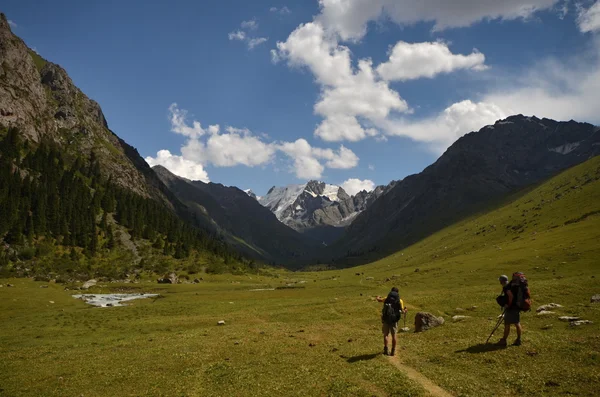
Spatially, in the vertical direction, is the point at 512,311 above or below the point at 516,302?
below

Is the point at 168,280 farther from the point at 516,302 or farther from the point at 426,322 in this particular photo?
the point at 516,302

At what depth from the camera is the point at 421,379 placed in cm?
2127

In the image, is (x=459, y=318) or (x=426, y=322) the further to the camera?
(x=459, y=318)

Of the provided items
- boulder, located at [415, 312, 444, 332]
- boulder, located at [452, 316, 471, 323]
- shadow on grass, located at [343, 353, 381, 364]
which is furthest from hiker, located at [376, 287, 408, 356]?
boulder, located at [452, 316, 471, 323]

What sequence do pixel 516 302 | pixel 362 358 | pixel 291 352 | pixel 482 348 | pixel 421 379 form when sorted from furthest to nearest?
pixel 291 352 < pixel 362 358 < pixel 482 348 < pixel 516 302 < pixel 421 379

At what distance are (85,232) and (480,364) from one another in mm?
189430

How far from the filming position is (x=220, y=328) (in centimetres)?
4619

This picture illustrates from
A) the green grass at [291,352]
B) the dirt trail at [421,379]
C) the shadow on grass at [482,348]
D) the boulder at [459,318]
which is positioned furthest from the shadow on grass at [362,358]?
the boulder at [459,318]

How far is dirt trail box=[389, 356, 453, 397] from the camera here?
18.9 meters

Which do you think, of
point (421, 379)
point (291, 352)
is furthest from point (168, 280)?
point (421, 379)

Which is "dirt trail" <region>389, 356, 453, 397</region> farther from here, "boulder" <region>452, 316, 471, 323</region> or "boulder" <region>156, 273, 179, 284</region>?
"boulder" <region>156, 273, 179, 284</region>

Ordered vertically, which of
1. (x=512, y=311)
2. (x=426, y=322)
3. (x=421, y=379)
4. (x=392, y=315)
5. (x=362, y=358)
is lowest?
(x=362, y=358)

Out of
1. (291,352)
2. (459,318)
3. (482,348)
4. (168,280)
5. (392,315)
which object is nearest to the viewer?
(482,348)

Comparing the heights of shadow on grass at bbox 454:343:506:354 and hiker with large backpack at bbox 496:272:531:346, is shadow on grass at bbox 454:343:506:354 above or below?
below
